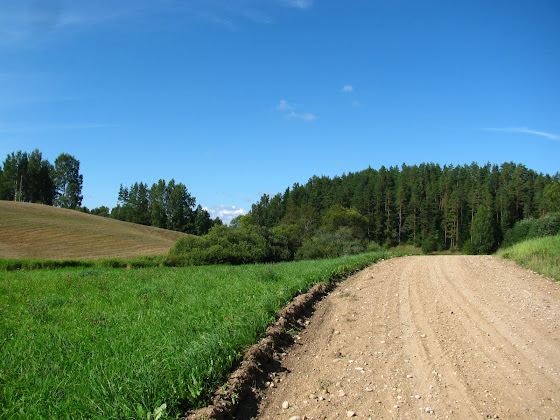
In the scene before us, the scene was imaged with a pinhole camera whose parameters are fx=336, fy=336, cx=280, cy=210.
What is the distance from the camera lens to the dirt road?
363 centimetres

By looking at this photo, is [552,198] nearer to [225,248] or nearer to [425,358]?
[225,248]

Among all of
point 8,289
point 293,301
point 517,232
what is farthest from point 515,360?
point 517,232

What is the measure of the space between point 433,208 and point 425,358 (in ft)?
301

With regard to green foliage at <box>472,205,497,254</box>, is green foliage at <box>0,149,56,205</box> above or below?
above

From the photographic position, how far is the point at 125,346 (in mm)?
4586

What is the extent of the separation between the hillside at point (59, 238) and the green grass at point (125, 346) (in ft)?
101

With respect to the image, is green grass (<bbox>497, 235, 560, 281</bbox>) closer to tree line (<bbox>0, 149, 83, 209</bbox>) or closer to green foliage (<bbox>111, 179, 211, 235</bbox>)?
green foliage (<bbox>111, 179, 211, 235</bbox>)

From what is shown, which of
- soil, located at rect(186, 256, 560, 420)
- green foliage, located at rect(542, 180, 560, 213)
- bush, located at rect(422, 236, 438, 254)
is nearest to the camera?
soil, located at rect(186, 256, 560, 420)

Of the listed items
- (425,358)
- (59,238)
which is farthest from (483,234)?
(425,358)

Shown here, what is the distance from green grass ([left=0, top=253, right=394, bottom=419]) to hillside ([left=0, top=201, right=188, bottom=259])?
101 ft

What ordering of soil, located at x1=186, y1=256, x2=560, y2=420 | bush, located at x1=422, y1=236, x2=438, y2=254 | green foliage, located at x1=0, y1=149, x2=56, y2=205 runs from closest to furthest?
1. soil, located at x1=186, y1=256, x2=560, y2=420
2. bush, located at x1=422, y1=236, x2=438, y2=254
3. green foliage, located at x1=0, y1=149, x2=56, y2=205

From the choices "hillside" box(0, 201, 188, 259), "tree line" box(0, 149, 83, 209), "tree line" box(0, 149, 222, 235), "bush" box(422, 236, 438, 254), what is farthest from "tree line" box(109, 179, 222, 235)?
"bush" box(422, 236, 438, 254)

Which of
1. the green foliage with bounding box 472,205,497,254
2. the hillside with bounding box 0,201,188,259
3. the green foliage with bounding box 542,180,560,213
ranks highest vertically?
the green foliage with bounding box 542,180,560,213

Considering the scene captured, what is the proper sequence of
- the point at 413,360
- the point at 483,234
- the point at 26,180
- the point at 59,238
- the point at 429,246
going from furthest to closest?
the point at 26,180, the point at 429,246, the point at 483,234, the point at 59,238, the point at 413,360
